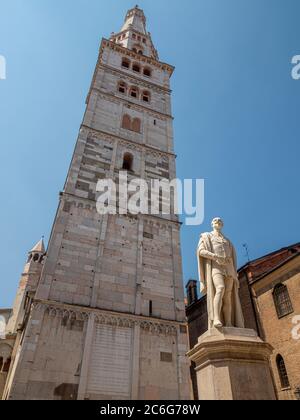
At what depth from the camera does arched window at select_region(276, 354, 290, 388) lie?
15.6 metres

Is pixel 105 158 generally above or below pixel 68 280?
above

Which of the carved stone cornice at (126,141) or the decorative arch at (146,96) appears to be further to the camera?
the decorative arch at (146,96)

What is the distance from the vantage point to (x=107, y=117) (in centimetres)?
2003

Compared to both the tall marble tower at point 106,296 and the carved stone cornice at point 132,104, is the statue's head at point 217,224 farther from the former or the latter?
the carved stone cornice at point 132,104

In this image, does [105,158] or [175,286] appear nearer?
[175,286]

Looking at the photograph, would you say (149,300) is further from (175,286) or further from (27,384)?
(27,384)

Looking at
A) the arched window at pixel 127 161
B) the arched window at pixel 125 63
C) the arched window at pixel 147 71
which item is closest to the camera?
the arched window at pixel 127 161

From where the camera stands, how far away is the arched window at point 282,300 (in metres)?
17.0

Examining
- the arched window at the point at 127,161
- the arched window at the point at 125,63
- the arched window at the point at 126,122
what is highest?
the arched window at the point at 125,63

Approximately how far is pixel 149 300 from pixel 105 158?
8441 mm

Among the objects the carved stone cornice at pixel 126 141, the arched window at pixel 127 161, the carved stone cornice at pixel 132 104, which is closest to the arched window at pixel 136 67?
the carved stone cornice at pixel 132 104

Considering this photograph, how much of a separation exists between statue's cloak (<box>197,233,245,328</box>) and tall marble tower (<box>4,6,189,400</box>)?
618 centimetres

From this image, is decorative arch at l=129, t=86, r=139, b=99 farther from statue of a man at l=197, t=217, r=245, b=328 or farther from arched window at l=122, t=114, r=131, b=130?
statue of a man at l=197, t=217, r=245, b=328
